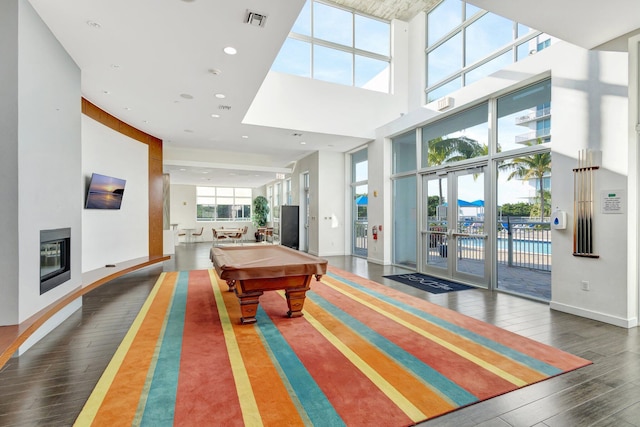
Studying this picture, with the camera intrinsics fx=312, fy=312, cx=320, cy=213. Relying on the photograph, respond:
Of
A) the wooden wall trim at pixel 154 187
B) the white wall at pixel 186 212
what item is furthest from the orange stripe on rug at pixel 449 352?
the white wall at pixel 186 212

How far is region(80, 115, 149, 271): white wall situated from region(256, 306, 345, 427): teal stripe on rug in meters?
4.14

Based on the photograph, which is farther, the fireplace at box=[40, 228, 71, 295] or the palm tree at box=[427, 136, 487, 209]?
the palm tree at box=[427, 136, 487, 209]

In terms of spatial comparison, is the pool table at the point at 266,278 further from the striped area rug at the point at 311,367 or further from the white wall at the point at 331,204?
the white wall at the point at 331,204

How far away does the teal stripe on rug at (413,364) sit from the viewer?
221 cm

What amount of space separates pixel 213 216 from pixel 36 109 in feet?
47.6

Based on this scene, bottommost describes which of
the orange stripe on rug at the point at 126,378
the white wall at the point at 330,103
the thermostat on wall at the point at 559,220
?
the orange stripe on rug at the point at 126,378

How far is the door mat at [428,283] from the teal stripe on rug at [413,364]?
7.04 ft

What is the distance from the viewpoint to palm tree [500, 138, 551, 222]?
4.70 metres

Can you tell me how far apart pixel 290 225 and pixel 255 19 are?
346 inches

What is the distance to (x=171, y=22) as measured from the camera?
3.39 m

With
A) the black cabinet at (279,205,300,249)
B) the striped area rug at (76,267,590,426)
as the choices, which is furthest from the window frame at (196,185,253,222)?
the striped area rug at (76,267,590,426)

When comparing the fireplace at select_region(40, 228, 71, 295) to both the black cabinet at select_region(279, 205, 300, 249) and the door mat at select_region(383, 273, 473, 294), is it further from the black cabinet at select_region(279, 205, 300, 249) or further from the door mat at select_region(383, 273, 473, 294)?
the black cabinet at select_region(279, 205, 300, 249)

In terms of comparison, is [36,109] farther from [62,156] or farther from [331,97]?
[331,97]

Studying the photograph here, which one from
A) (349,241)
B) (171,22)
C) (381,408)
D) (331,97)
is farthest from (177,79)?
(349,241)
